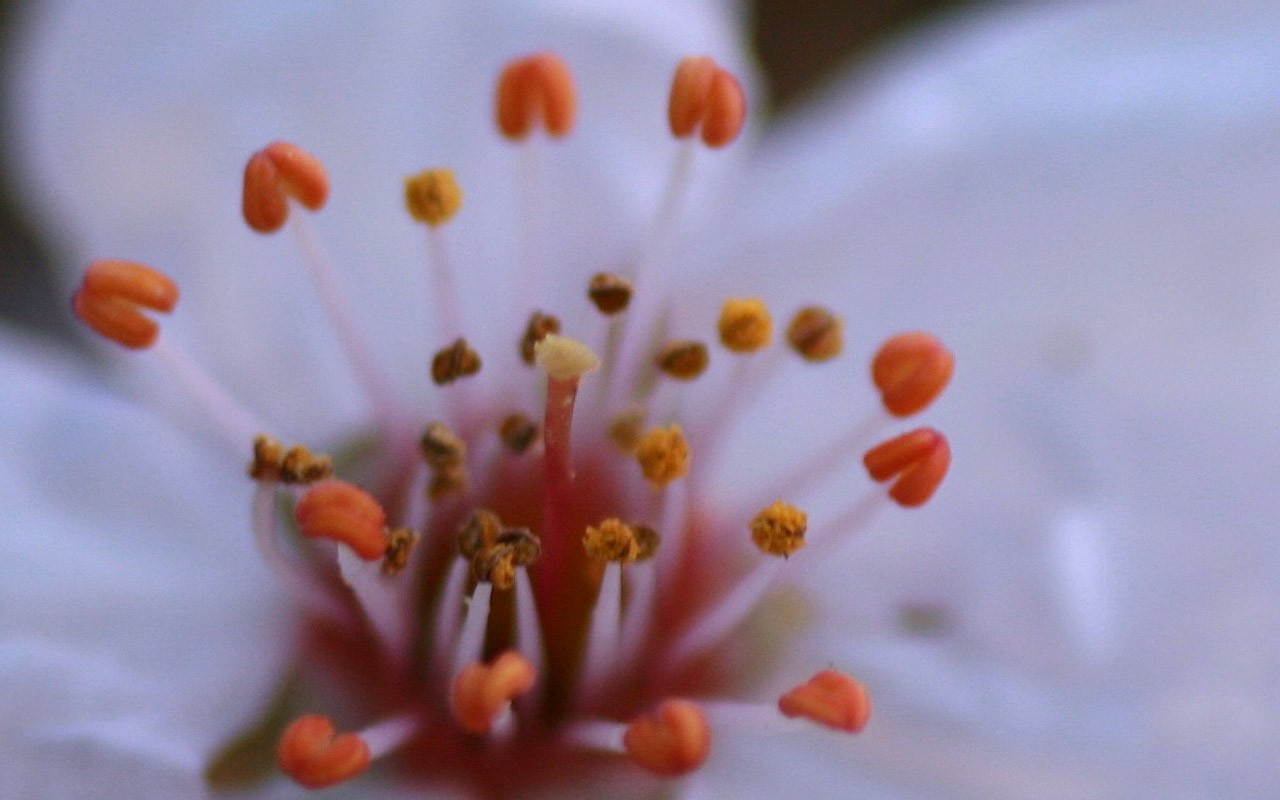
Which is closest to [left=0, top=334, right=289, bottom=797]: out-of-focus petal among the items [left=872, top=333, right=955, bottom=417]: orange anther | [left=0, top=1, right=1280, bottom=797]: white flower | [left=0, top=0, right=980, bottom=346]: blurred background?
[left=0, top=1, right=1280, bottom=797]: white flower

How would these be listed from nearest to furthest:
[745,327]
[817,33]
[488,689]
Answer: [488,689]
[745,327]
[817,33]

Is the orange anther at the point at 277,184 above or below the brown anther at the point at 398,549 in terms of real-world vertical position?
above

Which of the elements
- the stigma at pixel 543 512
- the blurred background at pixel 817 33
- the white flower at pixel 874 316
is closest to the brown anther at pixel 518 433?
the stigma at pixel 543 512

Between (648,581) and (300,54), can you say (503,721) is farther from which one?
(300,54)

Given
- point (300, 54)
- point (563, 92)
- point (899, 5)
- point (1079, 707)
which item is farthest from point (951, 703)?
point (899, 5)

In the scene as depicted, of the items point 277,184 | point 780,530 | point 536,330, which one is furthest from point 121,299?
point 780,530

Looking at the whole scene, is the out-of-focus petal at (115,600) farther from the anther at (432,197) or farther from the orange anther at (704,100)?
the orange anther at (704,100)

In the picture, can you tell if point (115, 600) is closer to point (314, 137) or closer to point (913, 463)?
point (314, 137)
